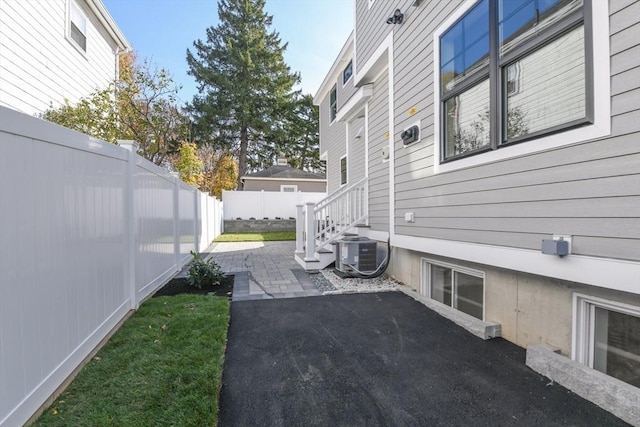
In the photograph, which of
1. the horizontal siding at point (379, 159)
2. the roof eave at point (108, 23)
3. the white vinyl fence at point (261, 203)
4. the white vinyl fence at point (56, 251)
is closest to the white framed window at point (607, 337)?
the horizontal siding at point (379, 159)

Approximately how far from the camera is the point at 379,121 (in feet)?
19.9

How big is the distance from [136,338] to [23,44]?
230 inches

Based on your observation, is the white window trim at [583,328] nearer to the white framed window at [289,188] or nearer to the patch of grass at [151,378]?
the patch of grass at [151,378]

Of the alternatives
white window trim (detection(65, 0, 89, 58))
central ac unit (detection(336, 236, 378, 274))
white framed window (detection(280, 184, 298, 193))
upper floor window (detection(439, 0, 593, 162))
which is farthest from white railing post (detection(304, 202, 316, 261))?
white framed window (detection(280, 184, 298, 193))

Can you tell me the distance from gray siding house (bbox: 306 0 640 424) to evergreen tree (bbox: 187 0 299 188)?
18.4 metres

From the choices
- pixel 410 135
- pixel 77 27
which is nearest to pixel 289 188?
pixel 77 27

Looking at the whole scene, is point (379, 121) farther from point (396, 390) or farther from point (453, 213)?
point (396, 390)

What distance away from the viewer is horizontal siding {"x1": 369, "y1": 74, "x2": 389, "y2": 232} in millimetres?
5605

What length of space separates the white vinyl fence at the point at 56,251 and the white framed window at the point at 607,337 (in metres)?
3.57

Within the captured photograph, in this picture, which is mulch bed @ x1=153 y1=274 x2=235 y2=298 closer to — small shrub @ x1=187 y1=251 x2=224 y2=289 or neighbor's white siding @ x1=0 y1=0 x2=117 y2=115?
small shrub @ x1=187 y1=251 x2=224 y2=289

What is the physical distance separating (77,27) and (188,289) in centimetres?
692

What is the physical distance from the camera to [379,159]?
5.98 meters

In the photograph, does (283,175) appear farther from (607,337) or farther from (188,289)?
Answer: (607,337)

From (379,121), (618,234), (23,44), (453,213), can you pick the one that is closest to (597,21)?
(618,234)
